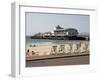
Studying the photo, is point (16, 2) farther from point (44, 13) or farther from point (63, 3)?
point (63, 3)

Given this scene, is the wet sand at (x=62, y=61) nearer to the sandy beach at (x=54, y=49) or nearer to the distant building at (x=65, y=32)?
the sandy beach at (x=54, y=49)

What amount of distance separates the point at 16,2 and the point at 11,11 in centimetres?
8

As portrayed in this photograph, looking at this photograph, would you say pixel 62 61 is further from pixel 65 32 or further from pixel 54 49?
pixel 65 32

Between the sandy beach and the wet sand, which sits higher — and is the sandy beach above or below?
above

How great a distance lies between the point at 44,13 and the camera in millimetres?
1844

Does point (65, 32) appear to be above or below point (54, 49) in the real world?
above

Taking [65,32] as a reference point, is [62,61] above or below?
below

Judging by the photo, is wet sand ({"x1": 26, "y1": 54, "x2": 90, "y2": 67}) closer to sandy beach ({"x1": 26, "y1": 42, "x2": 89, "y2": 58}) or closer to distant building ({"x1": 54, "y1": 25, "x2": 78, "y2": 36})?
sandy beach ({"x1": 26, "y1": 42, "x2": 89, "y2": 58})

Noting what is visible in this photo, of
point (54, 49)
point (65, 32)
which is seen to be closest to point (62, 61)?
point (54, 49)

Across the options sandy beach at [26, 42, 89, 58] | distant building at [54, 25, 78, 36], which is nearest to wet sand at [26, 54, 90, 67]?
sandy beach at [26, 42, 89, 58]

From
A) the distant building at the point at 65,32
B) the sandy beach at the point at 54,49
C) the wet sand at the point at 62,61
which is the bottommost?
the wet sand at the point at 62,61

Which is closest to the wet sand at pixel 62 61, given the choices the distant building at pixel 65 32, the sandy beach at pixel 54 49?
the sandy beach at pixel 54 49

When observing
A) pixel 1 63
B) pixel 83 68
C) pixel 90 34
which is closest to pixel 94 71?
pixel 83 68

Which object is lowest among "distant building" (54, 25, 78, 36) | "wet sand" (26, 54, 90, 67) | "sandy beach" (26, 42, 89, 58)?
"wet sand" (26, 54, 90, 67)
